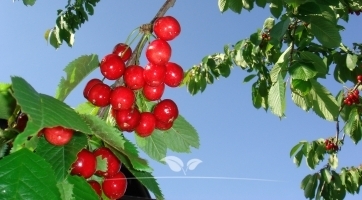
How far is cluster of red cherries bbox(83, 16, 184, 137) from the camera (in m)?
0.94

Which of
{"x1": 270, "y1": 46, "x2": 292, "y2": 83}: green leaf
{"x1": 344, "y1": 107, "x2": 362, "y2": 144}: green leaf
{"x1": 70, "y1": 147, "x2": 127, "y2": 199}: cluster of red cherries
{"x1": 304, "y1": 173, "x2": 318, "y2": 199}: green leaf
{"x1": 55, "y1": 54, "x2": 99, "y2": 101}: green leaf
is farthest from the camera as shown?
{"x1": 304, "y1": 173, "x2": 318, "y2": 199}: green leaf

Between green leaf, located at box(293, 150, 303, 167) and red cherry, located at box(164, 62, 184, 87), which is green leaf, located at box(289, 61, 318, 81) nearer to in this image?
red cherry, located at box(164, 62, 184, 87)

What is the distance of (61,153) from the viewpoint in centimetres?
67

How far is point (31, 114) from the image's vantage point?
474mm

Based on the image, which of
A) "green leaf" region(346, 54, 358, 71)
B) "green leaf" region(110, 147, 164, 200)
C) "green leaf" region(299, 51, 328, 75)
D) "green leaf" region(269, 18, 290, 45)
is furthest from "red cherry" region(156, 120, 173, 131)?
"green leaf" region(346, 54, 358, 71)

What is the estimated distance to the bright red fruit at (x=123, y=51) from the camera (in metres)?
1.03

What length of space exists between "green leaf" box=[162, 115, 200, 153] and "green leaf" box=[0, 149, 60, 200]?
451 mm

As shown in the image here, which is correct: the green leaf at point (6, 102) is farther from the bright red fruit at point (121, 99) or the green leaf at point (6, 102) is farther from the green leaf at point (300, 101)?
the green leaf at point (300, 101)

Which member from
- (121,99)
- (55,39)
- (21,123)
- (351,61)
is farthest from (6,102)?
(55,39)

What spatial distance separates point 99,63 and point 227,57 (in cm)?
341

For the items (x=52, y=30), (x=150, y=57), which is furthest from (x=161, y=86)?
(x=52, y=30)

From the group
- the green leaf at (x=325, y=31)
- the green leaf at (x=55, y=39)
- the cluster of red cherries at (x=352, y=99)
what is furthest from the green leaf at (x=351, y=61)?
the green leaf at (x=55, y=39)

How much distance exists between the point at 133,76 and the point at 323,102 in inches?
57.2

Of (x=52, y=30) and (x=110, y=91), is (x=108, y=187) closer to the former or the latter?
(x=110, y=91)
